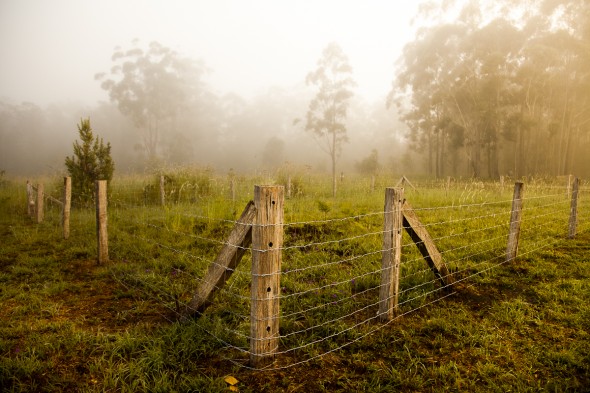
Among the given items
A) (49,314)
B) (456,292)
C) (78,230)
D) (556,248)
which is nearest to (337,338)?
(456,292)

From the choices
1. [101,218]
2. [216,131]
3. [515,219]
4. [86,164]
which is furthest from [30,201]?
[216,131]

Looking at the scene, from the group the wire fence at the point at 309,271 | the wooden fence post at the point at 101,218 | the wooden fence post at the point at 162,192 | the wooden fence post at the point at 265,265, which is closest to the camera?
the wooden fence post at the point at 265,265

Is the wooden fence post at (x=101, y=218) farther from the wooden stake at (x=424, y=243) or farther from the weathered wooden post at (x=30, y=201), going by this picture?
the weathered wooden post at (x=30, y=201)

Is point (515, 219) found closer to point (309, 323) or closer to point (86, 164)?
point (309, 323)

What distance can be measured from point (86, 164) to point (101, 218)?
25.4 ft

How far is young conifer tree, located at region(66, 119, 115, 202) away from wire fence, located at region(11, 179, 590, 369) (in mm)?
1972

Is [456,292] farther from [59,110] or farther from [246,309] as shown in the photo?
[59,110]

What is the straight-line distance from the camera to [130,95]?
4388cm

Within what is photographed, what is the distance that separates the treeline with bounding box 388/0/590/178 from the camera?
24562 millimetres

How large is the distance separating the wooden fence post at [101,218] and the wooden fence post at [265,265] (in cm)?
391

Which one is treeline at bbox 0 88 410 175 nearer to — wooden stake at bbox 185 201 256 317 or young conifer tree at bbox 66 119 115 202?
young conifer tree at bbox 66 119 115 202

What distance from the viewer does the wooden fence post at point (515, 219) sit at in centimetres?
500

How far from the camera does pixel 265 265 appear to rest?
8.36ft

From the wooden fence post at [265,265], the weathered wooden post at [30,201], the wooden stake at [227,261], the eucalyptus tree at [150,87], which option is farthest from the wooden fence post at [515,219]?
the eucalyptus tree at [150,87]
